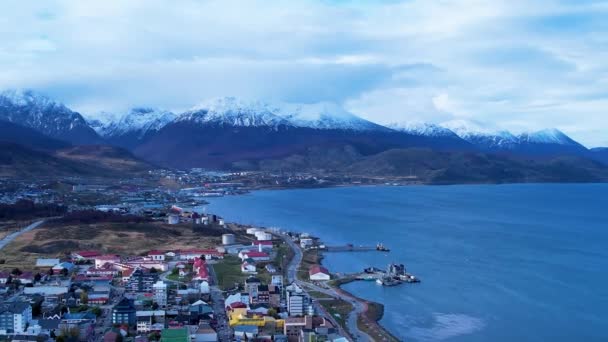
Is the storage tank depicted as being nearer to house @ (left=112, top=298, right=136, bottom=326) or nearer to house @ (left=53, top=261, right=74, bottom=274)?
house @ (left=53, top=261, right=74, bottom=274)

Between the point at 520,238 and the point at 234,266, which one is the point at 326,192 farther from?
the point at 234,266

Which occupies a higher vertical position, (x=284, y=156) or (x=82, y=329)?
(x=284, y=156)

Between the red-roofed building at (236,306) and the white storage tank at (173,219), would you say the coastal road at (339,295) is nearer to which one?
the red-roofed building at (236,306)

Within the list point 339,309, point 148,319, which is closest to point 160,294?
point 148,319

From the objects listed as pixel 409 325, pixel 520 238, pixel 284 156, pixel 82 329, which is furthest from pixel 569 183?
pixel 82 329

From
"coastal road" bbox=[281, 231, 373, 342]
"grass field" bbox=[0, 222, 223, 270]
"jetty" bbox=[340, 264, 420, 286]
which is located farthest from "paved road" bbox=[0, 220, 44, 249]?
"jetty" bbox=[340, 264, 420, 286]

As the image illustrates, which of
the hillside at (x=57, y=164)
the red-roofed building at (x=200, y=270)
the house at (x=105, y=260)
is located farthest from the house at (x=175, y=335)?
the hillside at (x=57, y=164)
